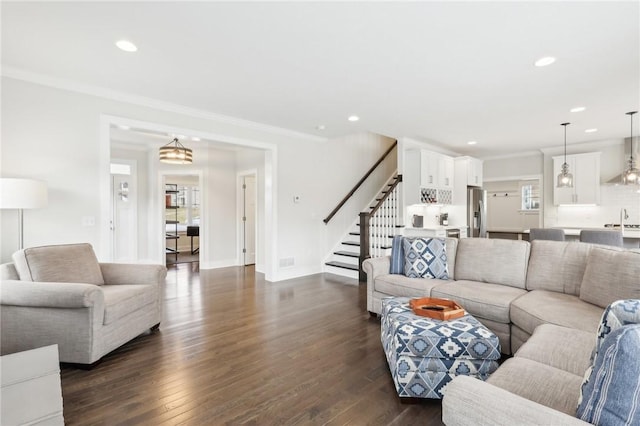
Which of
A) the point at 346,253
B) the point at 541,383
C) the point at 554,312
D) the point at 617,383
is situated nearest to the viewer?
the point at 617,383

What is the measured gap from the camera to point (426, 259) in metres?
3.49

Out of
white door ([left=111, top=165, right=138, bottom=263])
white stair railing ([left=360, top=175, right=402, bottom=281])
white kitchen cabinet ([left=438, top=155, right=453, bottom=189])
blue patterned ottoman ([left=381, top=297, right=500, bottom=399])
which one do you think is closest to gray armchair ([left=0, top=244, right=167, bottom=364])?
blue patterned ottoman ([left=381, top=297, right=500, bottom=399])

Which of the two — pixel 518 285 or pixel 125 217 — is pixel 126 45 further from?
pixel 125 217

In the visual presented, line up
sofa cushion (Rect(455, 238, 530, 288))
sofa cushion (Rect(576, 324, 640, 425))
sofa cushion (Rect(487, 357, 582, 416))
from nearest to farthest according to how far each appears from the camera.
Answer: sofa cushion (Rect(576, 324, 640, 425)) → sofa cushion (Rect(487, 357, 582, 416)) → sofa cushion (Rect(455, 238, 530, 288))

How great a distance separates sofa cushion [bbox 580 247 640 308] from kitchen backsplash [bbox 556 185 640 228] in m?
5.29

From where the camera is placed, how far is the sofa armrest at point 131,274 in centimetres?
315

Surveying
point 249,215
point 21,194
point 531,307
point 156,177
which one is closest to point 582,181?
point 531,307

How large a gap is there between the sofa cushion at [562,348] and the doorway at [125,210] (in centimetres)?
717

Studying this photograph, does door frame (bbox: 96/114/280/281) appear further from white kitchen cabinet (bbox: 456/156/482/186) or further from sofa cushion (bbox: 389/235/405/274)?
white kitchen cabinet (bbox: 456/156/482/186)

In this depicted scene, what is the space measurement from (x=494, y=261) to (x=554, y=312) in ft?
3.21

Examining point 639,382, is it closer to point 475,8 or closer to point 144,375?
point 475,8

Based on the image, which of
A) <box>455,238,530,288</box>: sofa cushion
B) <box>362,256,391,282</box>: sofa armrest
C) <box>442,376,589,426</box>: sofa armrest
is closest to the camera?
<box>442,376,589,426</box>: sofa armrest

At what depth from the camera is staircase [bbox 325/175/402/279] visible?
5.80 meters

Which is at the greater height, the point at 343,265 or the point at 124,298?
the point at 124,298
